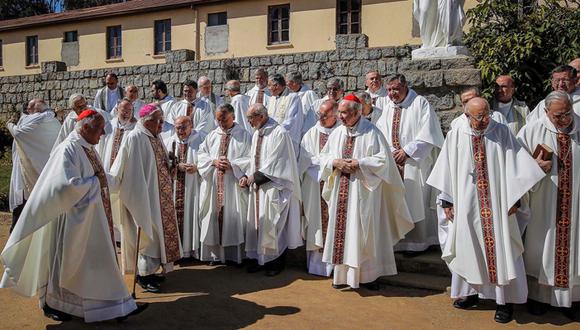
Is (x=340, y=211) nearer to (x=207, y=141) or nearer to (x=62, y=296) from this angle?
(x=207, y=141)

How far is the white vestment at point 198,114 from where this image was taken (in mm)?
8234

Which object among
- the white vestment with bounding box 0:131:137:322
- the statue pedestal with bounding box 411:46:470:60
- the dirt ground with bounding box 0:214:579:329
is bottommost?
the dirt ground with bounding box 0:214:579:329

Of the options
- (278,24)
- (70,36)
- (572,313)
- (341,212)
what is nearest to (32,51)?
(70,36)

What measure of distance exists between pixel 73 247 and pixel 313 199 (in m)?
2.87

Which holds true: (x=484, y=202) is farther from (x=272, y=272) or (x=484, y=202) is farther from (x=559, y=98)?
(x=272, y=272)

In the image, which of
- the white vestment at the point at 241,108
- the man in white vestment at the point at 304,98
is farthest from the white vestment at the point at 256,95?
the man in white vestment at the point at 304,98

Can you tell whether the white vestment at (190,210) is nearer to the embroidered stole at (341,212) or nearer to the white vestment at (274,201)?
the white vestment at (274,201)

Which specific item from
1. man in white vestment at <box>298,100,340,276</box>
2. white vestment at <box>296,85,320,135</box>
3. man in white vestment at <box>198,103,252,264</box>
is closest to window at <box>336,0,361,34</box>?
white vestment at <box>296,85,320,135</box>

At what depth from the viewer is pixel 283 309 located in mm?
4922

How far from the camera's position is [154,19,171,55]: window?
20234 millimetres

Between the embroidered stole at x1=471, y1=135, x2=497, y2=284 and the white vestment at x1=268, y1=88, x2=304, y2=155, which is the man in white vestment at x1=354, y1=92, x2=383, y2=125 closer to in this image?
the white vestment at x1=268, y1=88, x2=304, y2=155

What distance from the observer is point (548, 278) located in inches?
178

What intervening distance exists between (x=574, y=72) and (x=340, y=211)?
2761 millimetres

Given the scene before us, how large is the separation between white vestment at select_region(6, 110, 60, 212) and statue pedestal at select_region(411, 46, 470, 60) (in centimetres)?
520
